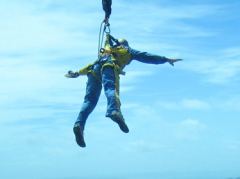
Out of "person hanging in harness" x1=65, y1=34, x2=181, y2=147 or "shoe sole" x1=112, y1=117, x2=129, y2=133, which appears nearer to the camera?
"shoe sole" x1=112, y1=117, x2=129, y2=133

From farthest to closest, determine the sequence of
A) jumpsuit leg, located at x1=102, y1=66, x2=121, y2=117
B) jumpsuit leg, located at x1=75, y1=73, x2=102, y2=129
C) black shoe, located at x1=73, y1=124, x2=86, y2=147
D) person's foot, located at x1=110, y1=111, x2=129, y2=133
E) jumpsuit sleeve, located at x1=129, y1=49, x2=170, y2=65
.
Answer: jumpsuit leg, located at x1=75, y1=73, x2=102, y2=129, jumpsuit sleeve, located at x1=129, y1=49, x2=170, y2=65, black shoe, located at x1=73, y1=124, x2=86, y2=147, jumpsuit leg, located at x1=102, y1=66, x2=121, y2=117, person's foot, located at x1=110, y1=111, x2=129, y2=133

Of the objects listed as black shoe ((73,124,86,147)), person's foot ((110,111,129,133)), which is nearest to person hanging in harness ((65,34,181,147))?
black shoe ((73,124,86,147))

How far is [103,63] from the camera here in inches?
690

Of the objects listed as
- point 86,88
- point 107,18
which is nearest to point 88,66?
point 86,88

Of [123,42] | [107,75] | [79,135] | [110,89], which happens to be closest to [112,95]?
[110,89]

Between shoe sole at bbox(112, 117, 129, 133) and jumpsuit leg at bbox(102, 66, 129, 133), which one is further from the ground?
jumpsuit leg at bbox(102, 66, 129, 133)

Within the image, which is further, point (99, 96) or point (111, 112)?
point (99, 96)

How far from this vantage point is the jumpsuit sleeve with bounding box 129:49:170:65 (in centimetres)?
1767

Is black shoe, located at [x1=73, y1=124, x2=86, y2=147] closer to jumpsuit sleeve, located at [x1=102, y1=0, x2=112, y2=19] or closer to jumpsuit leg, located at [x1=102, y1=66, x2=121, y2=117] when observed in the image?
jumpsuit leg, located at [x1=102, y1=66, x2=121, y2=117]

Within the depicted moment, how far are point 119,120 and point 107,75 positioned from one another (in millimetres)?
1540

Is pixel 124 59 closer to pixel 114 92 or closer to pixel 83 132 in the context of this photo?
pixel 114 92

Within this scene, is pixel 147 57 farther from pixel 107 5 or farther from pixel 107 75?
pixel 107 5

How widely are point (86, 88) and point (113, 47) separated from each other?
1423 millimetres

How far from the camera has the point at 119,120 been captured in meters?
16.3
